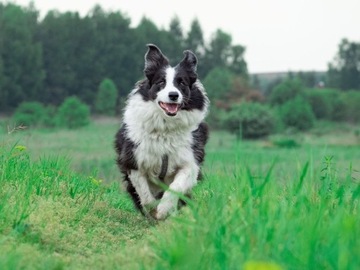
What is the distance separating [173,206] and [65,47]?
2648 inches

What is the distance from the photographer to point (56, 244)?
5051mm

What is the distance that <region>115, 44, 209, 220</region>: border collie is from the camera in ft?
22.7

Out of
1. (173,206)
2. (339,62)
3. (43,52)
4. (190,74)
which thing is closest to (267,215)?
(173,206)

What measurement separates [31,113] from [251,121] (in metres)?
18.3

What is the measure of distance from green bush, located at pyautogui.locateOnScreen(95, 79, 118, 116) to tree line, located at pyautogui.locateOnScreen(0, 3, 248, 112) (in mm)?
2862

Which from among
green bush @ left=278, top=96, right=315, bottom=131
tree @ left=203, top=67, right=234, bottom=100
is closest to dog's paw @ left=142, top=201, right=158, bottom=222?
green bush @ left=278, top=96, right=315, bottom=131

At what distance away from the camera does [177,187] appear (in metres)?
6.78

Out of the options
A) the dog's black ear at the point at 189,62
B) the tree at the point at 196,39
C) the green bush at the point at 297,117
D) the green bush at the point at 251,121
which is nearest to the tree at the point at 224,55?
the tree at the point at 196,39

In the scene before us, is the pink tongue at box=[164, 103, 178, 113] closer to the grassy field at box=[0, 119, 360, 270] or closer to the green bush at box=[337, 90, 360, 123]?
the grassy field at box=[0, 119, 360, 270]

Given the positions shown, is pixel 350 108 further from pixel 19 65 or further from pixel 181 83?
pixel 181 83

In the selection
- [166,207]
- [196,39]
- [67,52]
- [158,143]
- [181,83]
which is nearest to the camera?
[166,207]

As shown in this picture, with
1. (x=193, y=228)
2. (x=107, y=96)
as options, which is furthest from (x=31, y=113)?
(x=193, y=228)

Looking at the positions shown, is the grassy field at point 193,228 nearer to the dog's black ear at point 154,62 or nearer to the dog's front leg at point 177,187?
the dog's front leg at point 177,187

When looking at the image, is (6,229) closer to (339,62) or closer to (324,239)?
(324,239)
